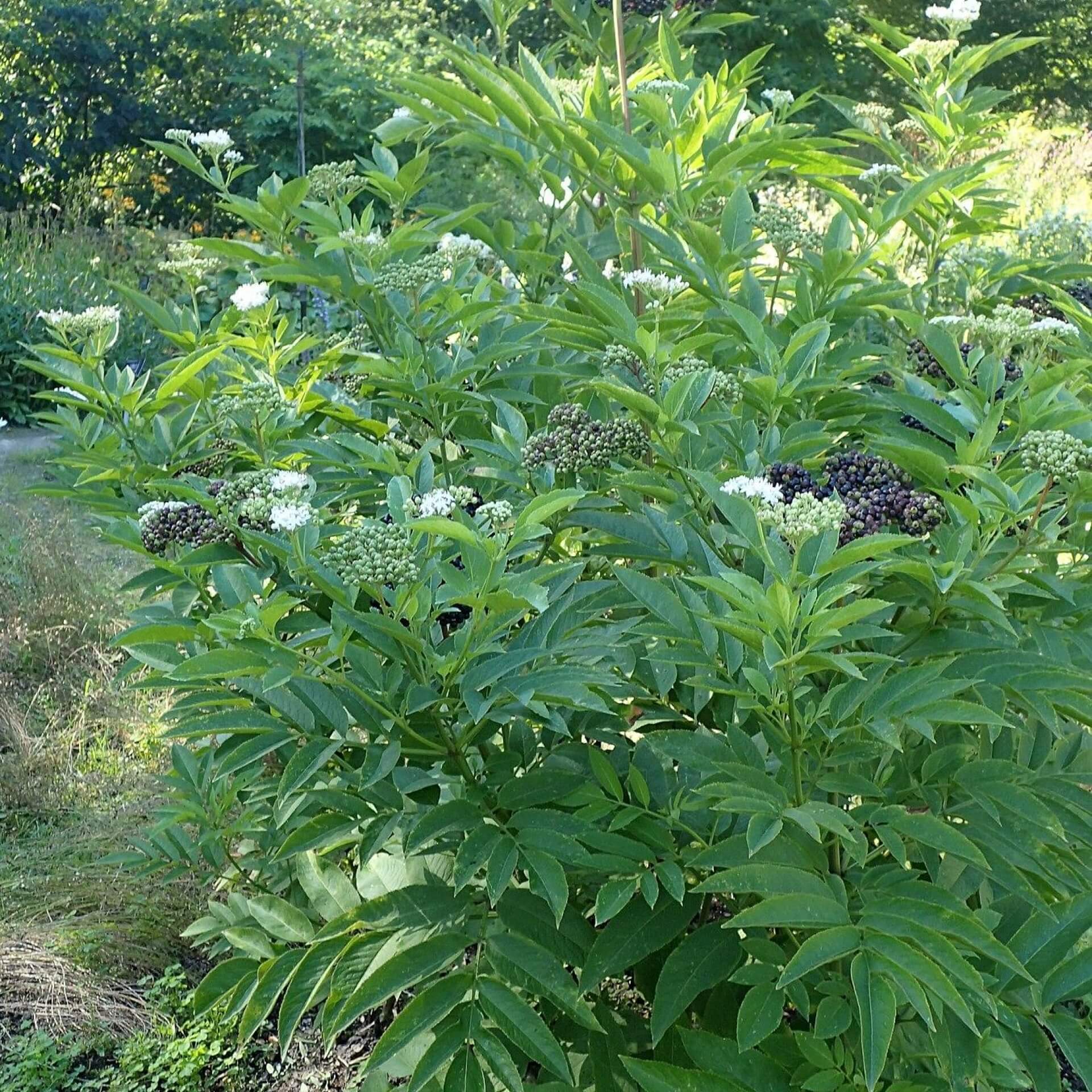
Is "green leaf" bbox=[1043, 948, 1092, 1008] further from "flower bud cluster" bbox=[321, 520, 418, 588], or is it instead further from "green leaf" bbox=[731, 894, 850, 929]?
"flower bud cluster" bbox=[321, 520, 418, 588]

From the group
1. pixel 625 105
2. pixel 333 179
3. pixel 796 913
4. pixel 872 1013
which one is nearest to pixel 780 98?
pixel 625 105

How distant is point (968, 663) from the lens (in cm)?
161

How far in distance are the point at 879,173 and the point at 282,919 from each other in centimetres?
198

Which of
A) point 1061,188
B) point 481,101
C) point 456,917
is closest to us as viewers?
point 456,917

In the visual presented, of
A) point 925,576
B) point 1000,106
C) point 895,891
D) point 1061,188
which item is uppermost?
point 925,576

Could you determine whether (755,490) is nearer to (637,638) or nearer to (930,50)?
(637,638)

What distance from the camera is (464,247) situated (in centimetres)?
265

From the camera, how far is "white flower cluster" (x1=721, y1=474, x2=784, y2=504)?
148cm

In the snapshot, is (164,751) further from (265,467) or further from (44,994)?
(265,467)

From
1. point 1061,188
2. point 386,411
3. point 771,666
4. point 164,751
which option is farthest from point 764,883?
point 1061,188

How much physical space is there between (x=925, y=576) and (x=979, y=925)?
0.42 meters

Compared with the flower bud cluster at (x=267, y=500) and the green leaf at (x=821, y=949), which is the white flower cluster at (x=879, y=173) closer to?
the flower bud cluster at (x=267, y=500)

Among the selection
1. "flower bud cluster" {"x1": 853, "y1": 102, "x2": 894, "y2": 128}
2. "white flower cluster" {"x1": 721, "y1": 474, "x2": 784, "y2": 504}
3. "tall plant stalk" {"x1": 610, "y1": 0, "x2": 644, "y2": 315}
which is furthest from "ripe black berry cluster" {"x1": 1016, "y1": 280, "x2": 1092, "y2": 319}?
"white flower cluster" {"x1": 721, "y1": 474, "x2": 784, "y2": 504}

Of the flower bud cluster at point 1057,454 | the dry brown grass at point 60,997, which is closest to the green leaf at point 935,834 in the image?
the flower bud cluster at point 1057,454
